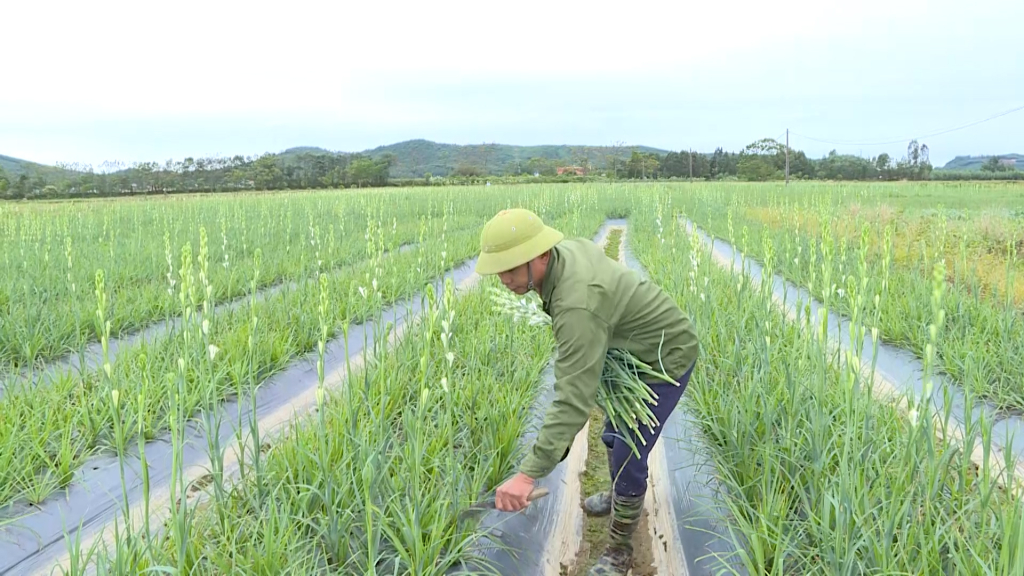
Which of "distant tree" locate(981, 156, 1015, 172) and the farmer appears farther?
"distant tree" locate(981, 156, 1015, 172)

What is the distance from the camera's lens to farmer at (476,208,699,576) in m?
1.83

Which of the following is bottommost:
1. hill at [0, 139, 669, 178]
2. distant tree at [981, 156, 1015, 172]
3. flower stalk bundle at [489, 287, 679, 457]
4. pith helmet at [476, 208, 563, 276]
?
flower stalk bundle at [489, 287, 679, 457]

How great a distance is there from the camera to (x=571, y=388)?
1825 millimetres

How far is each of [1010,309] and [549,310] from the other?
3565mm

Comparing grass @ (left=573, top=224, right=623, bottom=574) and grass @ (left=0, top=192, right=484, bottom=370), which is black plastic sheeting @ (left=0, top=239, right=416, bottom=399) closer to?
grass @ (left=0, top=192, right=484, bottom=370)

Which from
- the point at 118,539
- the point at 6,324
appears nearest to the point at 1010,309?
the point at 118,539

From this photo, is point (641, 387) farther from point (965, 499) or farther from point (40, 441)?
point (40, 441)

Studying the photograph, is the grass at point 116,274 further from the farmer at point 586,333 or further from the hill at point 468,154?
the hill at point 468,154

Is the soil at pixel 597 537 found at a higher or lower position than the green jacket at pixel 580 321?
lower

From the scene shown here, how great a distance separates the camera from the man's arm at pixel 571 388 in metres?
1.82

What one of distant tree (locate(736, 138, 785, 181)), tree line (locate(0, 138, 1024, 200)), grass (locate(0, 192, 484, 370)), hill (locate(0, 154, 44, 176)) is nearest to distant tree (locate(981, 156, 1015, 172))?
tree line (locate(0, 138, 1024, 200))

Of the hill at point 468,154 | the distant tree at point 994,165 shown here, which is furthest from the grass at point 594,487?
the hill at point 468,154

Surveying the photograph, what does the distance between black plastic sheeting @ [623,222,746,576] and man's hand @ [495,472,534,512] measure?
0.65 m

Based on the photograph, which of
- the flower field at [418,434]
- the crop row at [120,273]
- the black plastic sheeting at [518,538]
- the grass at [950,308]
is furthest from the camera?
the crop row at [120,273]
